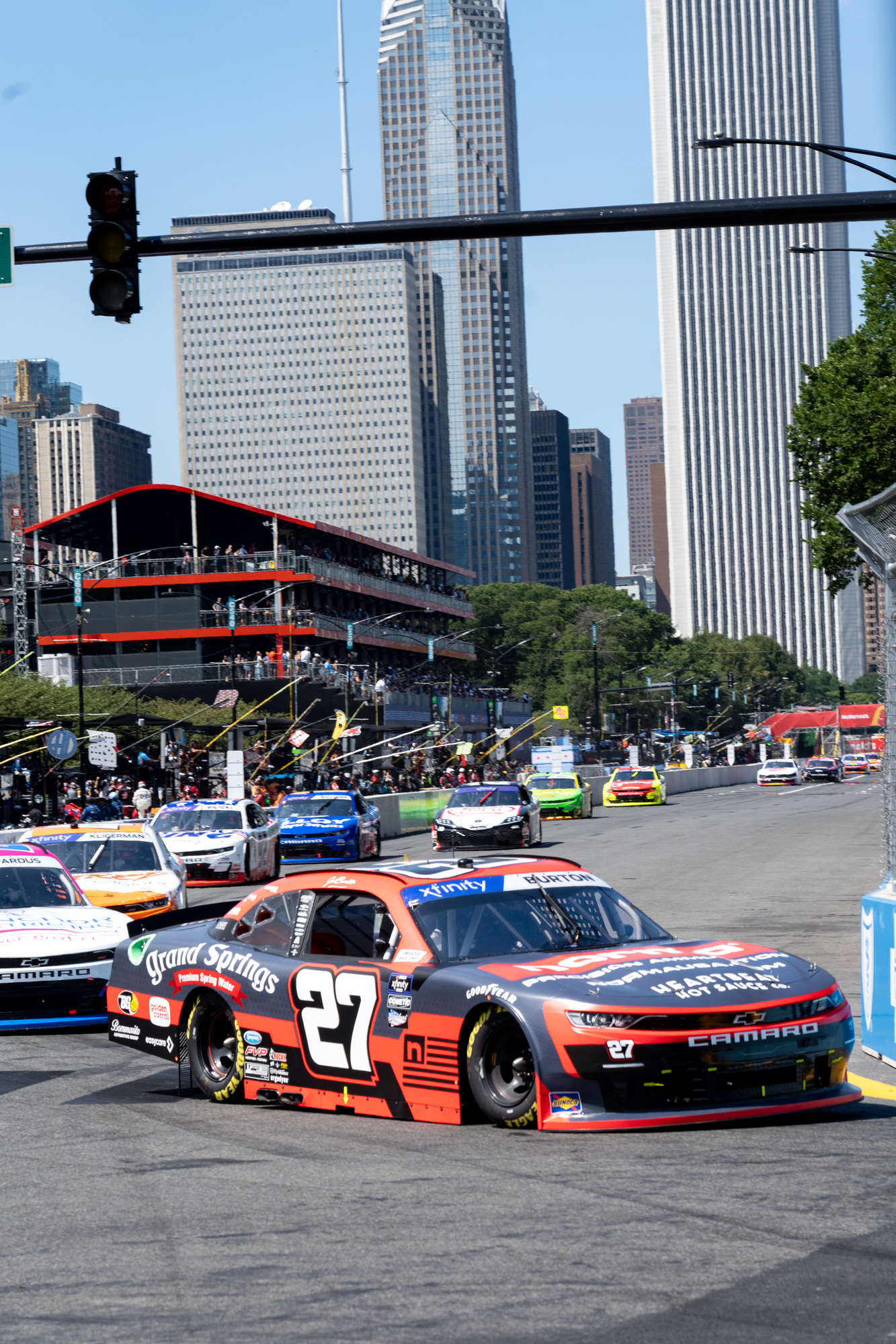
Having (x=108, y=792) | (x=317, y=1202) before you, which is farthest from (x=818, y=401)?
(x=317, y=1202)

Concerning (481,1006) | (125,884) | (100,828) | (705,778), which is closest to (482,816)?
(100,828)

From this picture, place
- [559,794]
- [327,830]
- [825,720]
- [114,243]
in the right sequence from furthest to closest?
1. [825,720]
2. [559,794]
3. [327,830]
4. [114,243]

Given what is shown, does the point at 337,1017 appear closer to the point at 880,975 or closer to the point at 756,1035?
the point at 756,1035

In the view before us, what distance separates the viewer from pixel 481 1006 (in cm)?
781

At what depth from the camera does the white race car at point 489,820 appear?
33.8 meters

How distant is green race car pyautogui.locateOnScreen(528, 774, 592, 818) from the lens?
49.5 meters

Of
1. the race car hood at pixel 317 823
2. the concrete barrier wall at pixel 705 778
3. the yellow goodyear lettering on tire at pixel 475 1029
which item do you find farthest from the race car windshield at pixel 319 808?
the concrete barrier wall at pixel 705 778

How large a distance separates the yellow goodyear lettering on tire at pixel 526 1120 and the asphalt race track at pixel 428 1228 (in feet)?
0.21

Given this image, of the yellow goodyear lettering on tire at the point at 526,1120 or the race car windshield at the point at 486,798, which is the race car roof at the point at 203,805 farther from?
the yellow goodyear lettering on tire at the point at 526,1120

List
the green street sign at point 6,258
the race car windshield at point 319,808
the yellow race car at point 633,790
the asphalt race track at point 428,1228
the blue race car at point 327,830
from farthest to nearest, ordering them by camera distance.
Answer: the yellow race car at point 633,790 → the race car windshield at point 319,808 → the blue race car at point 327,830 → the green street sign at point 6,258 → the asphalt race track at point 428,1228

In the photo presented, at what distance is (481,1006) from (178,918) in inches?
129

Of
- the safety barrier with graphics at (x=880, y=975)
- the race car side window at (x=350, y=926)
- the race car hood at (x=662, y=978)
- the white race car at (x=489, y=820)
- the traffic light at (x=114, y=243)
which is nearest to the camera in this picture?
the race car hood at (x=662, y=978)

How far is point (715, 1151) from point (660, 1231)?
4.60 feet

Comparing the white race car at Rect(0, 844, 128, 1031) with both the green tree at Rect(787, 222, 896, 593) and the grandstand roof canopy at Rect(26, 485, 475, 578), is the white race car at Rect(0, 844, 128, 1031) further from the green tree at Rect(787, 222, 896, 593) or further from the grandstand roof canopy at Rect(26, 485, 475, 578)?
the grandstand roof canopy at Rect(26, 485, 475, 578)
